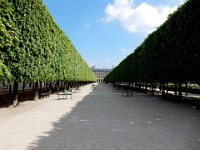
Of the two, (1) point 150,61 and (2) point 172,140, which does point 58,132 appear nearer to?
(2) point 172,140

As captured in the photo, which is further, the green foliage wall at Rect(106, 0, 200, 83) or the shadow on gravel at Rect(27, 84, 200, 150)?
the green foliage wall at Rect(106, 0, 200, 83)

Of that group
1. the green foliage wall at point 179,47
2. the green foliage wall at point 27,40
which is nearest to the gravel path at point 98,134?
the green foliage wall at point 27,40

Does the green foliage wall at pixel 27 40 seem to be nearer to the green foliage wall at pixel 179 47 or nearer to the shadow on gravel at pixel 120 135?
the shadow on gravel at pixel 120 135

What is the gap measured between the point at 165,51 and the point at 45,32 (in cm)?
1182

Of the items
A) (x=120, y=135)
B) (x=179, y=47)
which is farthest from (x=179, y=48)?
(x=120, y=135)

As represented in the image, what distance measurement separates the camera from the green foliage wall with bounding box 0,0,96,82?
15.6 meters

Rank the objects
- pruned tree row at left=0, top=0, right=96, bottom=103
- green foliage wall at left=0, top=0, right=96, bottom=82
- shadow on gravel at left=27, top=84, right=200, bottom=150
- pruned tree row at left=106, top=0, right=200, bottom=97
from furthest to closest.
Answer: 1. pruned tree row at left=106, top=0, right=200, bottom=97
2. green foliage wall at left=0, top=0, right=96, bottom=82
3. pruned tree row at left=0, top=0, right=96, bottom=103
4. shadow on gravel at left=27, top=84, right=200, bottom=150

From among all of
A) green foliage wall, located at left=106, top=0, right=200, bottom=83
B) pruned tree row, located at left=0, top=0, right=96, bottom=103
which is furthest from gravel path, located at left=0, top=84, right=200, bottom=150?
green foliage wall, located at left=106, top=0, right=200, bottom=83

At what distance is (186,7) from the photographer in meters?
21.4

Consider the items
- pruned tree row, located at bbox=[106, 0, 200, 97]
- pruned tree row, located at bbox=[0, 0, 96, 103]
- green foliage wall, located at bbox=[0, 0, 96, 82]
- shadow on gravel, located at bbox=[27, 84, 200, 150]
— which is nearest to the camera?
shadow on gravel, located at bbox=[27, 84, 200, 150]

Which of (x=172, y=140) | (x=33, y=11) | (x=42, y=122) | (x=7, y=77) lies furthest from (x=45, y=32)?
(x=172, y=140)

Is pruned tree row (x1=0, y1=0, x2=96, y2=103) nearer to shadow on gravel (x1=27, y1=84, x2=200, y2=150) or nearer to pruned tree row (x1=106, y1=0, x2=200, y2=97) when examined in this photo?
shadow on gravel (x1=27, y1=84, x2=200, y2=150)

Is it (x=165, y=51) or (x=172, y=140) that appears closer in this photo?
(x=172, y=140)

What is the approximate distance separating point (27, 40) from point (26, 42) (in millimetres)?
250
